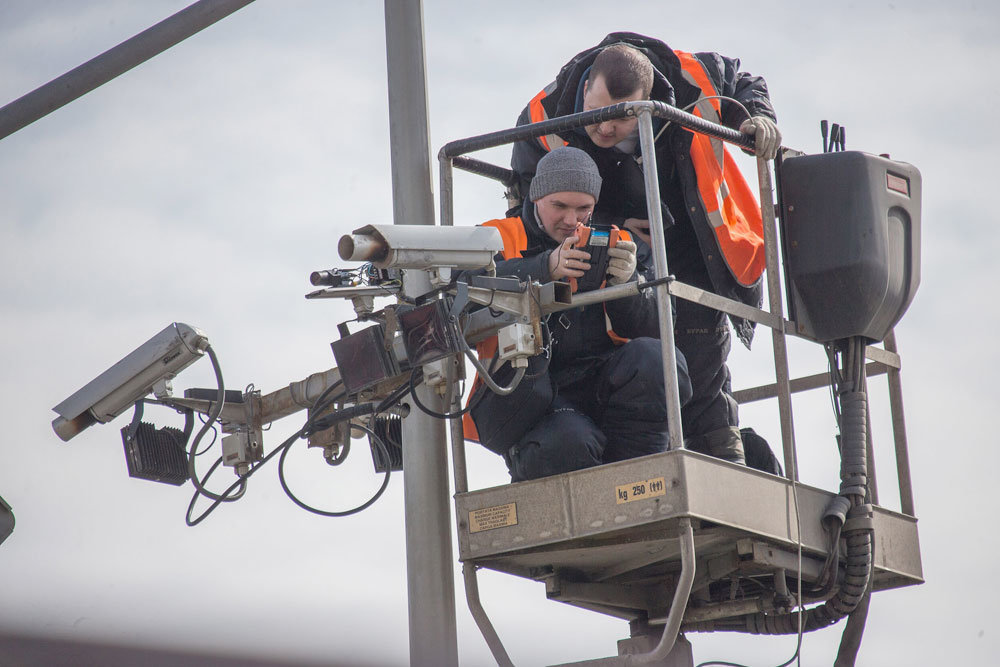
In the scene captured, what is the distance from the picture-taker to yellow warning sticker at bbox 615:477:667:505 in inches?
198

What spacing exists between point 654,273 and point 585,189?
459mm

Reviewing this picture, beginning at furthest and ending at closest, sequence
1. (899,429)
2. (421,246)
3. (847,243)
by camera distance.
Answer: (899,429), (847,243), (421,246)

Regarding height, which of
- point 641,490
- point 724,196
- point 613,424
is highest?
point 724,196

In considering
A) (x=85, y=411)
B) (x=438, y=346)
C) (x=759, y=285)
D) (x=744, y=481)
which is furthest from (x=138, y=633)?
(x=759, y=285)

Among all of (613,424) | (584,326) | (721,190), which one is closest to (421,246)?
(584,326)

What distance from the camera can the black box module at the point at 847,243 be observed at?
6.18 metres

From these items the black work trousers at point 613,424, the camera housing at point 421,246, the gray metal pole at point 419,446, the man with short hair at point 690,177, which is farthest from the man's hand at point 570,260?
the gray metal pole at point 419,446

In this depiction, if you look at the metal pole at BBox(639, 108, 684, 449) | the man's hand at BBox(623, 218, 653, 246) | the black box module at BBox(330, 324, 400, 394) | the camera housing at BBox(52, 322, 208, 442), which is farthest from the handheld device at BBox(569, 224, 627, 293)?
the camera housing at BBox(52, 322, 208, 442)

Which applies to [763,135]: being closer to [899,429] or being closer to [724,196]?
[724,196]

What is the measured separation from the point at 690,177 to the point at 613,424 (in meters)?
1.31

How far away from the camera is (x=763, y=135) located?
6.02 metres

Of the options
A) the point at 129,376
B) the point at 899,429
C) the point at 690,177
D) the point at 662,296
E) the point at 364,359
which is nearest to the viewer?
the point at 662,296

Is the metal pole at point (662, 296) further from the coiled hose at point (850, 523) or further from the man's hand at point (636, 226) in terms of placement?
the coiled hose at point (850, 523)

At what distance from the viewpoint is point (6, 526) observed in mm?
3295
